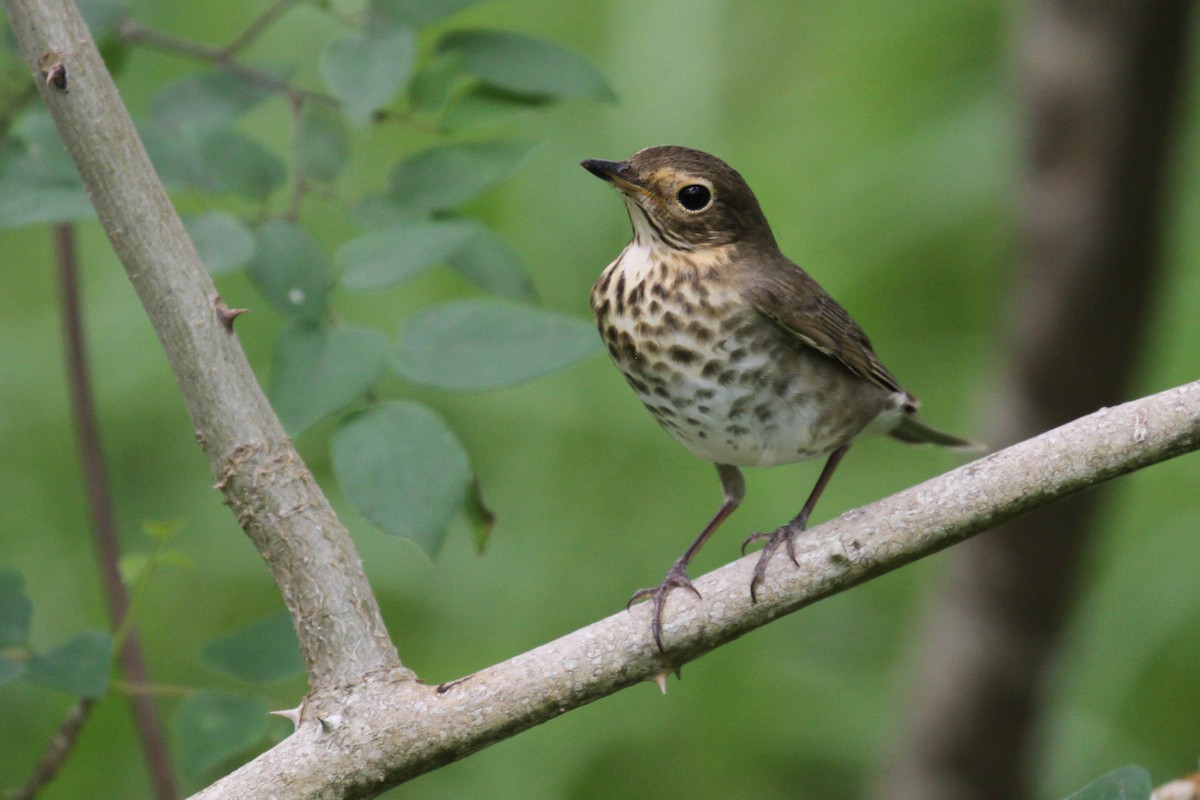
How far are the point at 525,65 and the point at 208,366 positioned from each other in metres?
0.98

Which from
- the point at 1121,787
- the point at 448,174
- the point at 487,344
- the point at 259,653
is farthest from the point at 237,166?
the point at 1121,787

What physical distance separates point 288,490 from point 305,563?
103 mm

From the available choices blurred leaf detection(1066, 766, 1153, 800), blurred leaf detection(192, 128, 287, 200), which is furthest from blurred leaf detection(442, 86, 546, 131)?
blurred leaf detection(1066, 766, 1153, 800)

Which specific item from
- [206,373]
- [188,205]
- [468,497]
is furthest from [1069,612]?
[188,205]

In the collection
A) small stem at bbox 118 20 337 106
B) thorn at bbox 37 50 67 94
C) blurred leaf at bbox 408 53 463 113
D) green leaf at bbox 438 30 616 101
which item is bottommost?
small stem at bbox 118 20 337 106

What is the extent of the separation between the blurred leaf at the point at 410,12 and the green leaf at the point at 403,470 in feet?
2.47

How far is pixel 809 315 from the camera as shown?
2.77 m

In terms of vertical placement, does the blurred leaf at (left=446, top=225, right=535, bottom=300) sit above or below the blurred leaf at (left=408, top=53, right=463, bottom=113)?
below

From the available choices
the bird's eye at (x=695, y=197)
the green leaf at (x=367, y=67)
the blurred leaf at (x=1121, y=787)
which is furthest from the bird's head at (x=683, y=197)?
the blurred leaf at (x=1121, y=787)

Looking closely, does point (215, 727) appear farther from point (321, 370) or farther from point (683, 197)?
point (683, 197)

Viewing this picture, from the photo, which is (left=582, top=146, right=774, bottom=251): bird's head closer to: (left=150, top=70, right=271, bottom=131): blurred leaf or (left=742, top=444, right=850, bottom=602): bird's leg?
(left=742, top=444, right=850, bottom=602): bird's leg

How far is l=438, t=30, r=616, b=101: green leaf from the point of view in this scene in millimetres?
2545

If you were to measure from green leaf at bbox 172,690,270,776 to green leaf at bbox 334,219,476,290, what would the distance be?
730mm

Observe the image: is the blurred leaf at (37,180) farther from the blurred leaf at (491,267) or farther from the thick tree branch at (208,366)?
the blurred leaf at (491,267)
